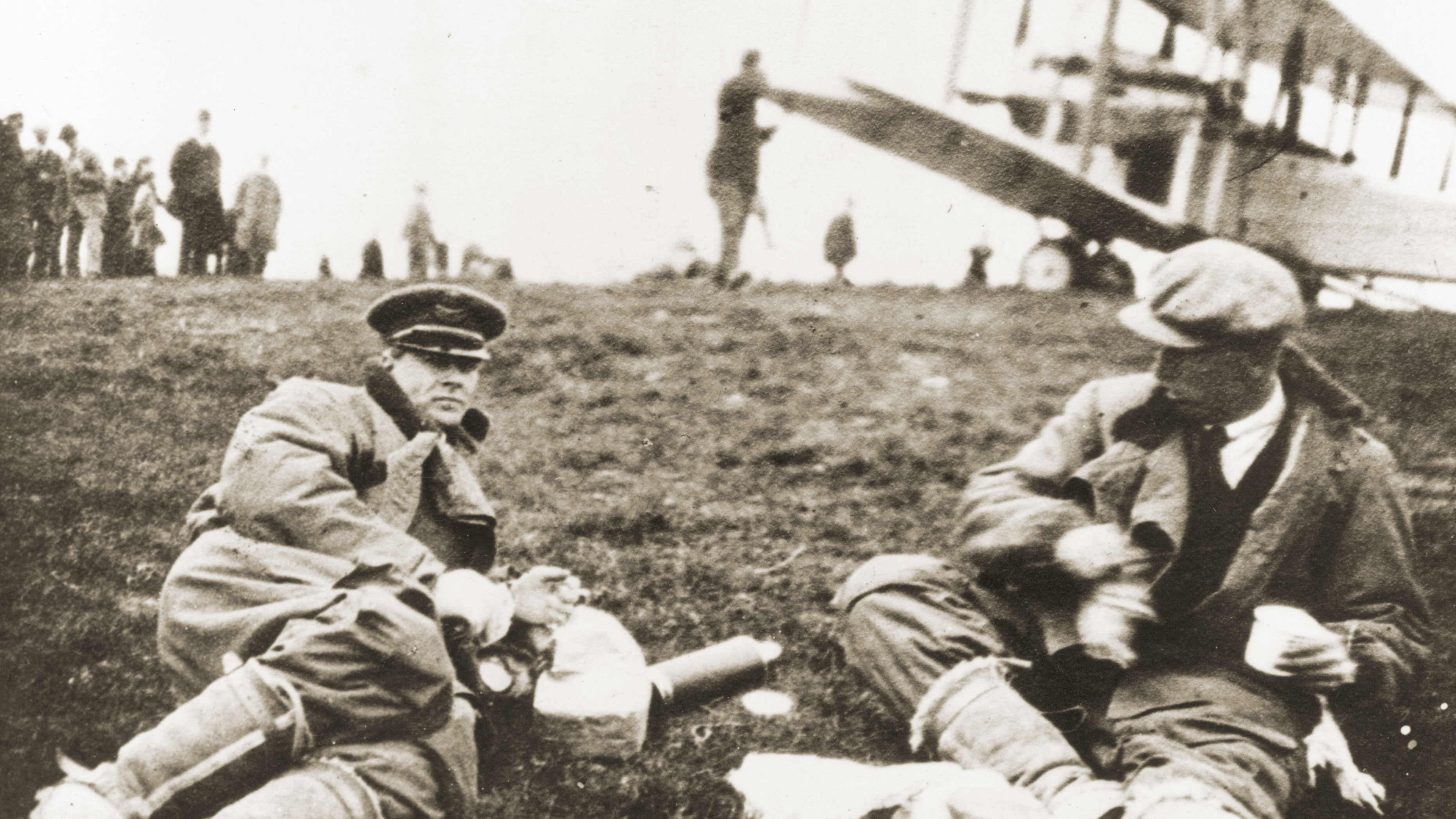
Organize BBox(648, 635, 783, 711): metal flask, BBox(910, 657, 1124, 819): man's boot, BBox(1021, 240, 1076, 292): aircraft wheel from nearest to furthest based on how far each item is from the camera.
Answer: BBox(910, 657, 1124, 819): man's boot
BBox(648, 635, 783, 711): metal flask
BBox(1021, 240, 1076, 292): aircraft wheel

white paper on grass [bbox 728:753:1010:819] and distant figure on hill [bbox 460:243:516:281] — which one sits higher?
distant figure on hill [bbox 460:243:516:281]

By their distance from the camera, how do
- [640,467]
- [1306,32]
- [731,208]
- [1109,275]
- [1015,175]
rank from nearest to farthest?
[731,208], [640,467], [1306,32], [1109,275], [1015,175]

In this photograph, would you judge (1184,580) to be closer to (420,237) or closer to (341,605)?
(341,605)

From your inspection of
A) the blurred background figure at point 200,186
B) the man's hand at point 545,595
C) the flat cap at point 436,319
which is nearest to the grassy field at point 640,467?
the man's hand at point 545,595

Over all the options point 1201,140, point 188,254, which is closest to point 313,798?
point 188,254

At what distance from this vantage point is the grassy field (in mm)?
2883

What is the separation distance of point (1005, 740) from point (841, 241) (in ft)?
8.96

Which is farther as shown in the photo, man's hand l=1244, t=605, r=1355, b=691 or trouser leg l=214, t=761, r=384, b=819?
man's hand l=1244, t=605, r=1355, b=691

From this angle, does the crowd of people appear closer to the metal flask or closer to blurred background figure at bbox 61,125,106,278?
blurred background figure at bbox 61,125,106,278

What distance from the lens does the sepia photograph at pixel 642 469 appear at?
2.41m

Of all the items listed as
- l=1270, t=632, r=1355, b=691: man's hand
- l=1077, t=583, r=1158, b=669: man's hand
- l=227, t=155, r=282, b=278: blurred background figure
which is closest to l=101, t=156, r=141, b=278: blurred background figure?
l=227, t=155, r=282, b=278: blurred background figure

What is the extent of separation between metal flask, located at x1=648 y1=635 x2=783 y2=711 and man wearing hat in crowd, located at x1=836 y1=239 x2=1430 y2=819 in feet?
1.32

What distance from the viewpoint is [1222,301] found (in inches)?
105

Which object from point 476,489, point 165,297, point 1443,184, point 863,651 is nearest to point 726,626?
point 863,651
